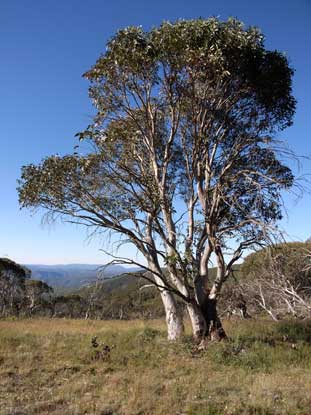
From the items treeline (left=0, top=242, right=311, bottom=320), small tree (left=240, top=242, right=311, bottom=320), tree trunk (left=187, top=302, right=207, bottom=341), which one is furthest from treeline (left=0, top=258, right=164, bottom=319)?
tree trunk (left=187, top=302, right=207, bottom=341)

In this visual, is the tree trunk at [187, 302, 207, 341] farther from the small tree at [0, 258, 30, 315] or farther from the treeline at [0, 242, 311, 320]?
the small tree at [0, 258, 30, 315]

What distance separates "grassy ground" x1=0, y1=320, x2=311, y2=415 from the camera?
6.55m

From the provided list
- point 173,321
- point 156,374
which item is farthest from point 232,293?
point 156,374

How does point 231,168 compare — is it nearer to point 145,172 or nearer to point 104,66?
point 145,172

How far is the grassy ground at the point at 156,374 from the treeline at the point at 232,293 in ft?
6.13

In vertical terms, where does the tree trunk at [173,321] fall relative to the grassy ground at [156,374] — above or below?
above

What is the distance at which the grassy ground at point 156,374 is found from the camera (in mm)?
6555

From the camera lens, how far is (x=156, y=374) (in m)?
8.70

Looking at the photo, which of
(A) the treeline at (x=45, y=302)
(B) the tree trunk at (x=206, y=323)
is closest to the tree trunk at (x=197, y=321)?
(B) the tree trunk at (x=206, y=323)

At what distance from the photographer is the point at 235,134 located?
505 inches

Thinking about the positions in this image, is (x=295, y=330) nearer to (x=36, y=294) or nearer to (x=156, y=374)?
(x=156, y=374)

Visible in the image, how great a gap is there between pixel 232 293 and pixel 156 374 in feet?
54.2

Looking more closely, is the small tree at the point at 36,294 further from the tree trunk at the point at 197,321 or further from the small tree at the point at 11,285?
the tree trunk at the point at 197,321

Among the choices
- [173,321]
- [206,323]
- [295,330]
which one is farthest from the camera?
[295,330]
